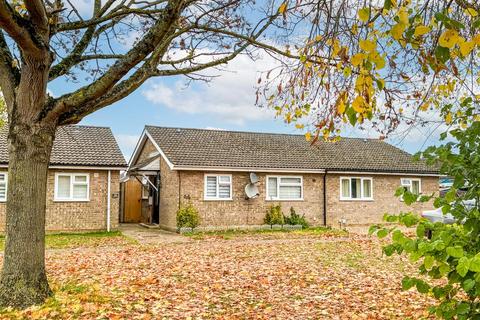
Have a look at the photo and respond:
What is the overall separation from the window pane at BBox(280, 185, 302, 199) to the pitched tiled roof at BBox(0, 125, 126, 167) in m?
7.65

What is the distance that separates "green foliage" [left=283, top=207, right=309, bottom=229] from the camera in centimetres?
2128

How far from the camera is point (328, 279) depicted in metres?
8.57

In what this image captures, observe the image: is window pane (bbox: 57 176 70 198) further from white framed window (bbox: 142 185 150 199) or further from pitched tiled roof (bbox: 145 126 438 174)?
white framed window (bbox: 142 185 150 199)

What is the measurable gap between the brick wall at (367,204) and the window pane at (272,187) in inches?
116

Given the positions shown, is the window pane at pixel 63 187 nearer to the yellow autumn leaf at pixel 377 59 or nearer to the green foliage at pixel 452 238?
the green foliage at pixel 452 238

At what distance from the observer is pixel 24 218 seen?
253 inches

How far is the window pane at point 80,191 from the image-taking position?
62.7 feet

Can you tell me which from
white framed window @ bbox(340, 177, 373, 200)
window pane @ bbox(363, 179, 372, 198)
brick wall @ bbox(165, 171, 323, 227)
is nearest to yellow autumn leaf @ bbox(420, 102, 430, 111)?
brick wall @ bbox(165, 171, 323, 227)

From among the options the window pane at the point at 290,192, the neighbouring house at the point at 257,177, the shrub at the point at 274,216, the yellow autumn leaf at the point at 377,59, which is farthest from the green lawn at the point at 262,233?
the yellow autumn leaf at the point at 377,59

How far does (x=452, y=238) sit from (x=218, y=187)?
1789 cm

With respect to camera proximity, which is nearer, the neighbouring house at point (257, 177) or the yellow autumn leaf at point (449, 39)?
the yellow autumn leaf at point (449, 39)

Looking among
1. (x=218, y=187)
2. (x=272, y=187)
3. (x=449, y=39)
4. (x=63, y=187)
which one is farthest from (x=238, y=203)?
(x=449, y=39)

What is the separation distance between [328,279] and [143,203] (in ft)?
58.6

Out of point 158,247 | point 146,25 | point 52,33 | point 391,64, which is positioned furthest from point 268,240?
point 391,64
